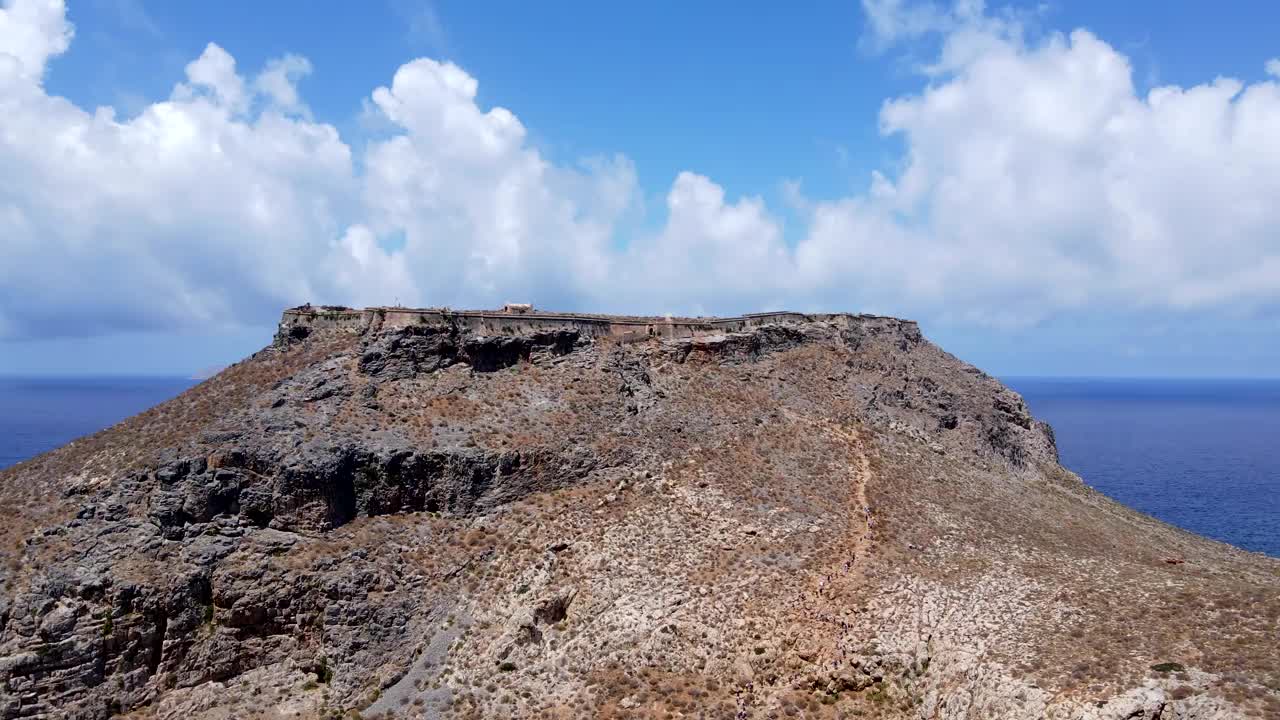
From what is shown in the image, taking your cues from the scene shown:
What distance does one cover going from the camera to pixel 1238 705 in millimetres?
21781

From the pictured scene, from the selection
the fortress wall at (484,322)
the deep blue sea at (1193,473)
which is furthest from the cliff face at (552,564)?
the deep blue sea at (1193,473)

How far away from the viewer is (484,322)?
4312 centimetres

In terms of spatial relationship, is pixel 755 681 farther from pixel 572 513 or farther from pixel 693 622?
pixel 572 513

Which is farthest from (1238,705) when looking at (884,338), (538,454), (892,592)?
(884,338)

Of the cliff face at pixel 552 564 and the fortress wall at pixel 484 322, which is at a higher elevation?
the fortress wall at pixel 484 322

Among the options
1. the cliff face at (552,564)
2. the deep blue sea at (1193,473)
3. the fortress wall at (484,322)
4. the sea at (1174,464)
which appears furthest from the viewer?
the sea at (1174,464)

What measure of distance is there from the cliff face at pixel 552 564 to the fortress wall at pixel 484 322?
8.4 inches

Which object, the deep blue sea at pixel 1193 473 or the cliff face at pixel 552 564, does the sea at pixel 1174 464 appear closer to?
the deep blue sea at pixel 1193 473

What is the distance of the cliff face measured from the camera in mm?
27578

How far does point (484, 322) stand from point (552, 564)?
14853 millimetres

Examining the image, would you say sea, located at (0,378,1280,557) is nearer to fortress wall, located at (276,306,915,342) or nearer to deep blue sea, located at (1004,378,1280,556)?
deep blue sea, located at (1004,378,1280,556)

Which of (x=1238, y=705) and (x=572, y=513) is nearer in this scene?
(x=1238, y=705)

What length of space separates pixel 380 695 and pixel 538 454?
11994 mm

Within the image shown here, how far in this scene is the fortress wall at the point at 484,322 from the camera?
4238cm
